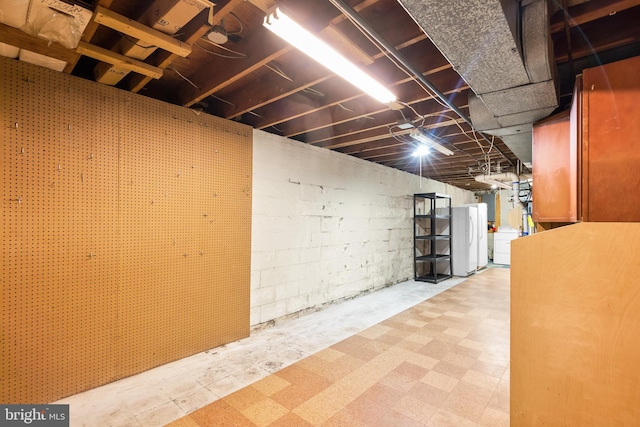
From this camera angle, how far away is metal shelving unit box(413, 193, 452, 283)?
253 inches

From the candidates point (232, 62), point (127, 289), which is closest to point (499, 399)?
point (127, 289)

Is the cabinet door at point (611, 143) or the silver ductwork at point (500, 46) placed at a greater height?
the silver ductwork at point (500, 46)

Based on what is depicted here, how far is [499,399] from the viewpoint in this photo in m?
2.12

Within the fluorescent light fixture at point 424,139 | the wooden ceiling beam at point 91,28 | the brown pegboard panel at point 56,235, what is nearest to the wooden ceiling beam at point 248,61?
the brown pegboard panel at point 56,235

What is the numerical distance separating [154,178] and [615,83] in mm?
3268

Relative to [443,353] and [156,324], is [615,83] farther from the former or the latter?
[156,324]

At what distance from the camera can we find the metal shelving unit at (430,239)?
21.1ft

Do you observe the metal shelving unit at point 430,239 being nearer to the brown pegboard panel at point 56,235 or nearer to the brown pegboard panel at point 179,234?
the brown pegboard panel at point 179,234

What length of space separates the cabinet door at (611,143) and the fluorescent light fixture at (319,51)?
4.21 ft

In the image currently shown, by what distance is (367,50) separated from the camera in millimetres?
1984

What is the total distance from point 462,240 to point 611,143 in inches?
219

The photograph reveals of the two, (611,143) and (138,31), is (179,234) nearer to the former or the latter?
(138,31)

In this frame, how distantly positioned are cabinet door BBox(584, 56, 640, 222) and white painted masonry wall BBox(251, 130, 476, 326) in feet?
9.37

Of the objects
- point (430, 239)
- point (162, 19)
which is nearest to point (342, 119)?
point (162, 19)
